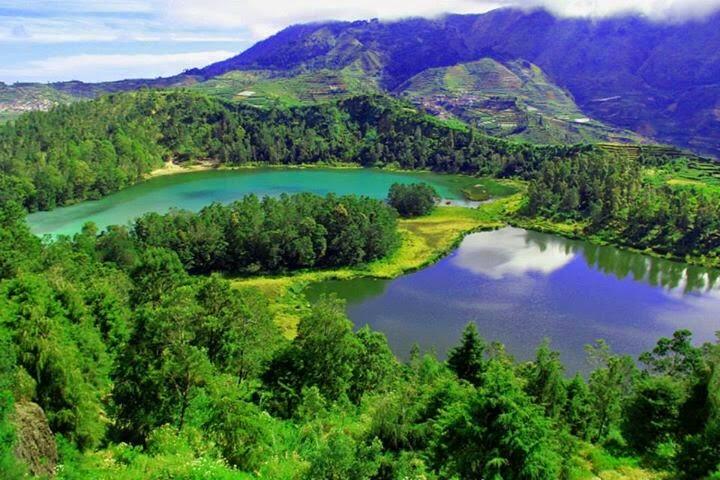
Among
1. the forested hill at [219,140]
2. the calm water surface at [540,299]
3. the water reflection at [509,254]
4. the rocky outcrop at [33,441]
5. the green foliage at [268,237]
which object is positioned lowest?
the calm water surface at [540,299]

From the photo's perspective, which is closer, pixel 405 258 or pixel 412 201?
pixel 405 258

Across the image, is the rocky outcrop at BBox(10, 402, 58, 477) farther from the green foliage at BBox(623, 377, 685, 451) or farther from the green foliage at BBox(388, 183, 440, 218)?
the green foliage at BBox(388, 183, 440, 218)

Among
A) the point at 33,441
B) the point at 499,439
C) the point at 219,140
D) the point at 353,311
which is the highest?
the point at 219,140

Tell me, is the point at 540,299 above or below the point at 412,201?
below

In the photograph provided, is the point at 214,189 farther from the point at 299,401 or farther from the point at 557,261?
the point at 299,401

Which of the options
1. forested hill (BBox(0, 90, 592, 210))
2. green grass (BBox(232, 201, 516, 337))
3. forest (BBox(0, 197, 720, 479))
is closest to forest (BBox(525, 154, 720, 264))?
green grass (BBox(232, 201, 516, 337))

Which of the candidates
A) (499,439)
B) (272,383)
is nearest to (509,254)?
(272,383)

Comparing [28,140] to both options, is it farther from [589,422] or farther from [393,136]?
[589,422]

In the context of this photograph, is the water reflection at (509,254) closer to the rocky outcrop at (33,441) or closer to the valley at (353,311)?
the valley at (353,311)

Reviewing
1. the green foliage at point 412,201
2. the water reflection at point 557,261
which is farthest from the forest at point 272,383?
the green foliage at point 412,201
